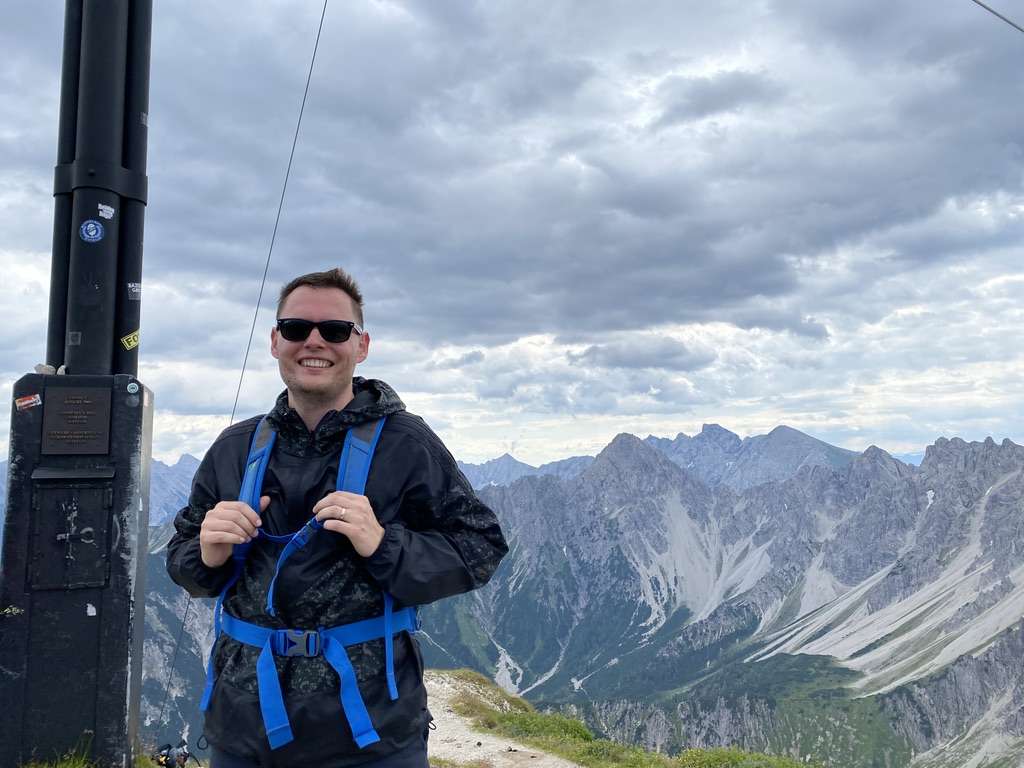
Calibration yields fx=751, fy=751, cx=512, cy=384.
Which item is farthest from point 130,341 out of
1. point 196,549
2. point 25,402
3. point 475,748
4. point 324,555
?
point 475,748

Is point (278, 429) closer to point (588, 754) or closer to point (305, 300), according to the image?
point (305, 300)

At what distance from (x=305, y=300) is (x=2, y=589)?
24.8ft

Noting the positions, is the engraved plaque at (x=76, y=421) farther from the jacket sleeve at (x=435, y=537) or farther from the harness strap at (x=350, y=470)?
the jacket sleeve at (x=435, y=537)

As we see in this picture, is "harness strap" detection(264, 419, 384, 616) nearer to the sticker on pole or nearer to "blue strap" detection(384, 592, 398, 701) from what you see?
"blue strap" detection(384, 592, 398, 701)

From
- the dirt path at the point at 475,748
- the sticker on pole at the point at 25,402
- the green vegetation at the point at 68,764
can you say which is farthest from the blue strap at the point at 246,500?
the dirt path at the point at 475,748

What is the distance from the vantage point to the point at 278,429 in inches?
201

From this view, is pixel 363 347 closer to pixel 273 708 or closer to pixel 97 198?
pixel 273 708

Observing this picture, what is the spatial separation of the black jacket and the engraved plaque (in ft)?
19.5

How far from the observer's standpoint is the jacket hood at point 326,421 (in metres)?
4.93

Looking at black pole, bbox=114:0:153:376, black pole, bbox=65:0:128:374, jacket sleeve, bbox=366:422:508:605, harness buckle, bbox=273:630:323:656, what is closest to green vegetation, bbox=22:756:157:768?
black pole, bbox=65:0:128:374

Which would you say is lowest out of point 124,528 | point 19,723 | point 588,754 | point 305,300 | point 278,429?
point 588,754

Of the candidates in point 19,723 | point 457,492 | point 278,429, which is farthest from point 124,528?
point 457,492

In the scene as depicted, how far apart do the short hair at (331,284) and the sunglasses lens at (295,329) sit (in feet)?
0.57

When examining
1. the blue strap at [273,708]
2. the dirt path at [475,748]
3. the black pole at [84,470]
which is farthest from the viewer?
the dirt path at [475,748]
